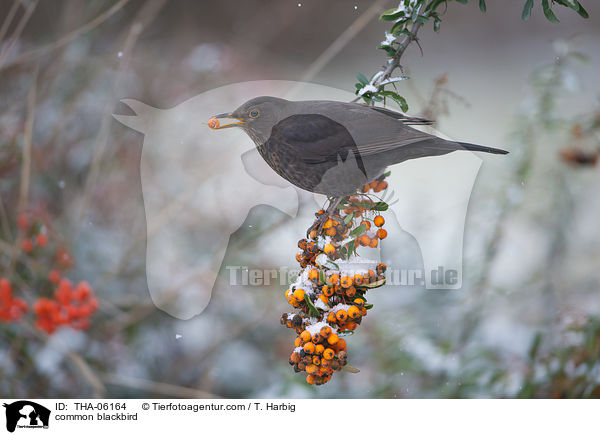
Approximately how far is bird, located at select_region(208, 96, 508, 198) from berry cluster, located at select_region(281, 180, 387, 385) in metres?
0.07

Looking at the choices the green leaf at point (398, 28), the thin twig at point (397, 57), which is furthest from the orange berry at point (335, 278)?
the green leaf at point (398, 28)

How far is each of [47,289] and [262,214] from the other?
0.76 meters

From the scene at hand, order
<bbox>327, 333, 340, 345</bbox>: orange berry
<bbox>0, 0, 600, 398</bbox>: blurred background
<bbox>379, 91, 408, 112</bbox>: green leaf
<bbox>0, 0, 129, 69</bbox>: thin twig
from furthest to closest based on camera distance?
<bbox>0, 0, 129, 69</bbox>: thin twig
<bbox>0, 0, 600, 398</bbox>: blurred background
<bbox>379, 91, 408, 112</bbox>: green leaf
<bbox>327, 333, 340, 345</bbox>: orange berry

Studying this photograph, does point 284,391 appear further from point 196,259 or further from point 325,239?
point 325,239

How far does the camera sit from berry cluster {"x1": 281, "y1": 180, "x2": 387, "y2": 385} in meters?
0.87

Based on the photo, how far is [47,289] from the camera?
5.13 ft

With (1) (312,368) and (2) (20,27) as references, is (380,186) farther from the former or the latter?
(2) (20,27)

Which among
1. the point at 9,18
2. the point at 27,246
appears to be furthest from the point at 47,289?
the point at 9,18

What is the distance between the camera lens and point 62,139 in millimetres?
1645

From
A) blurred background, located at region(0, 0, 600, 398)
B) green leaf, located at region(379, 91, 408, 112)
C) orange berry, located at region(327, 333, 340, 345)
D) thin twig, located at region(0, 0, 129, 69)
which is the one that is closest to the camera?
orange berry, located at region(327, 333, 340, 345)

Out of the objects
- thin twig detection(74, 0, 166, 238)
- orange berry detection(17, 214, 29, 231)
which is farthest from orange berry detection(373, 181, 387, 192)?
orange berry detection(17, 214, 29, 231)

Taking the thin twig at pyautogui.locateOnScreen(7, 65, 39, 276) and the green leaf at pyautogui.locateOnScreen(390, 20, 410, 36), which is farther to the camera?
the thin twig at pyautogui.locateOnScreen(7, 65, 39, 276)

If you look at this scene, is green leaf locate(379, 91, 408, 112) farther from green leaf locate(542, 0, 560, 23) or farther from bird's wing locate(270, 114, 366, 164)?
green leaf locate(542, 0, 560, 23)

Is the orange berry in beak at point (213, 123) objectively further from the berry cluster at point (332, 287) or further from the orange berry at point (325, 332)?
the orange berry at point (325, 332)
